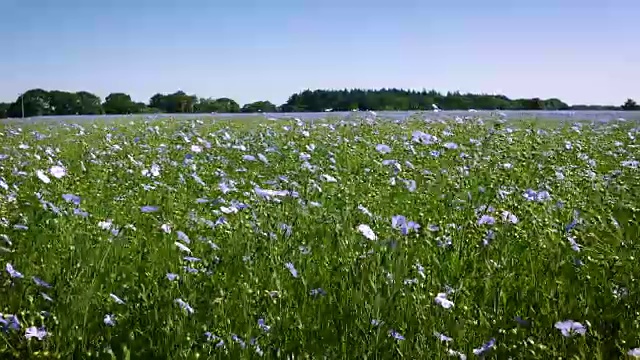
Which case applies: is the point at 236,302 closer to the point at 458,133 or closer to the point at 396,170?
the point at 396,170

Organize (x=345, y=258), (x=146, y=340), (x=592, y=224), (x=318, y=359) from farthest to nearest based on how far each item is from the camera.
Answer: (x=592, y=224) → (x=345, y=258) → (x=146, y=340) → (x=318, y=359)

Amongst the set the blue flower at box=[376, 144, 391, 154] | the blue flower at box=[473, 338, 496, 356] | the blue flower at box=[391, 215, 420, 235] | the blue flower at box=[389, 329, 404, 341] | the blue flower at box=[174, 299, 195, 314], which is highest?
the blue flower at box=[376, 144, 391, 154]

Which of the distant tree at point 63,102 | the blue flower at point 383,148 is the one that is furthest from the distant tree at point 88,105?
the blue flower at point 383,148

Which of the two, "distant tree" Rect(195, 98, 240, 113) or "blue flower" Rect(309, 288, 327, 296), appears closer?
"blue flower" Rect(309, 288, 327, 296)

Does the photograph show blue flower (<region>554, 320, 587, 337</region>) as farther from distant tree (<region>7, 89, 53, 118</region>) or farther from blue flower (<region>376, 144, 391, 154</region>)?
distant tree (<region>7, 89, 53, 118</region>)

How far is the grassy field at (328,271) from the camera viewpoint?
7.51ft

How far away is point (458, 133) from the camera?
909cm

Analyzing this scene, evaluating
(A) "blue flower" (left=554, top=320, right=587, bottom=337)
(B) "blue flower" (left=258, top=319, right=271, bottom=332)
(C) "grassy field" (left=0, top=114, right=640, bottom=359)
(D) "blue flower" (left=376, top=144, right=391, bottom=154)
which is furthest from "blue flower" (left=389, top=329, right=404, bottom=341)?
(D) "blue flower" (left=376, top=144, right=391, bottom=154)

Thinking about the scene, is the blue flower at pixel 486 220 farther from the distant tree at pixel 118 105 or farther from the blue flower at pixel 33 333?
the distant tree at pixel 118 105

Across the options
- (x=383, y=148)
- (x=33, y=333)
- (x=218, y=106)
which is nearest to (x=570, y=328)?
(x=33, y=333)

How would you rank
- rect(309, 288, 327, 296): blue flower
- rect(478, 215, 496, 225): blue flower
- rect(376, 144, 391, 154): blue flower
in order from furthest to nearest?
rect(376, 144, 391, 154): blue flower, rect(478, 215, 496, 225): blue flower, rect(309, 288, 327, 296): blue flower

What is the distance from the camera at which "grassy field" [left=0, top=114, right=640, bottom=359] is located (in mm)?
2289

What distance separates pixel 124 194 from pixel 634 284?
10.9 feet

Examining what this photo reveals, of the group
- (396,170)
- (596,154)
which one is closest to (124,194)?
(396,170)
